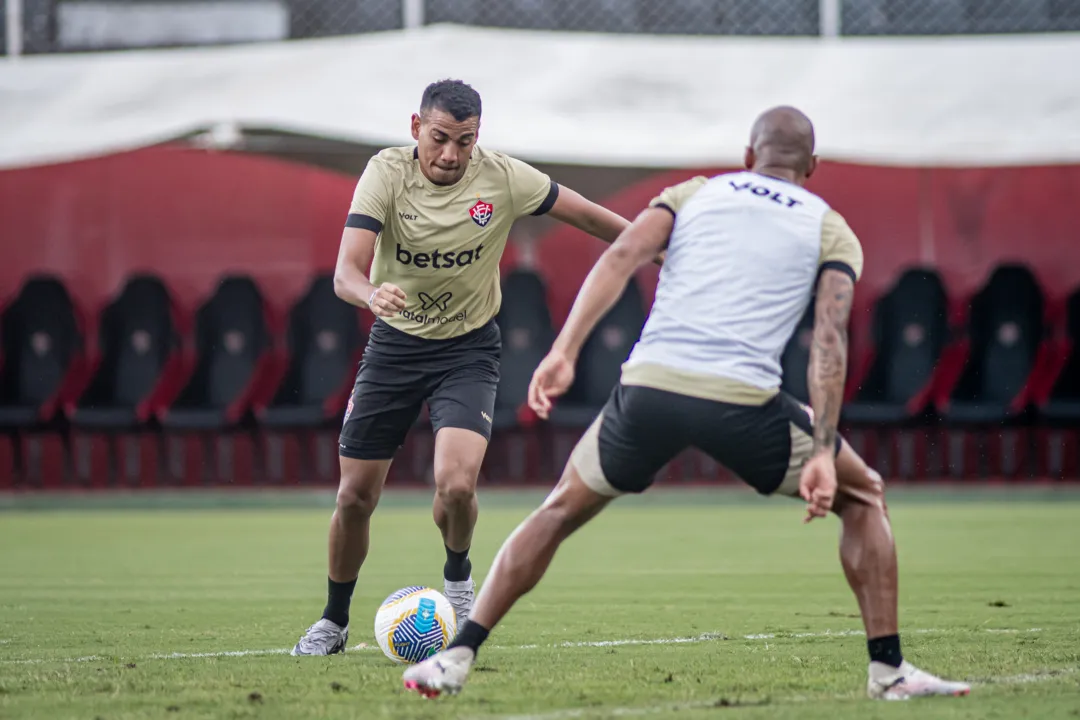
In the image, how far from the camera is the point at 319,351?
1719cm

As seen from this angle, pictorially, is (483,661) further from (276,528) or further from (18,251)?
(18,251)

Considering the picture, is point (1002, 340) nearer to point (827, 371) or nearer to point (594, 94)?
point (594, 94)

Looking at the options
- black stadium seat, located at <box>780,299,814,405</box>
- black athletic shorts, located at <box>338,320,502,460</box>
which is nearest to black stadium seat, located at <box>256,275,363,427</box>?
black stadium seat, located at <box>780,299,814,405</box>

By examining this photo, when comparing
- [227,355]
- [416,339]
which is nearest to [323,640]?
[416,339]

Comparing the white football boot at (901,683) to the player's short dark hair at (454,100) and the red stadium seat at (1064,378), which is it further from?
the red stadium seat at (1064,378)

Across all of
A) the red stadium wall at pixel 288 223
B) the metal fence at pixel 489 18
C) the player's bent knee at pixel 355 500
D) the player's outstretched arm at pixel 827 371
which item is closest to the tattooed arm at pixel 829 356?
the player's outstretched arm at pixel 827 371

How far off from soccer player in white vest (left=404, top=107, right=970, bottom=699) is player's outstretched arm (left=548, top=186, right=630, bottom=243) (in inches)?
57.8

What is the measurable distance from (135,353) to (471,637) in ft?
41.1

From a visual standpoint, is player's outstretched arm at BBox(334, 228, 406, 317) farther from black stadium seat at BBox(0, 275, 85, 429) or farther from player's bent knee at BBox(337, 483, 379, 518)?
black stadium seat at BBox(0, 275, 85, 429)

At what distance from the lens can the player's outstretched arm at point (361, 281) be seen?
6.07 metres

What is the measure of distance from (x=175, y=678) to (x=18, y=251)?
13.4 metres

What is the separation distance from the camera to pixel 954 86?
15641 mm

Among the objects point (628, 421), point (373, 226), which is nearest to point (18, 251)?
point (373, 226)

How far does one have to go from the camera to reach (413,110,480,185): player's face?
6.86 metres
